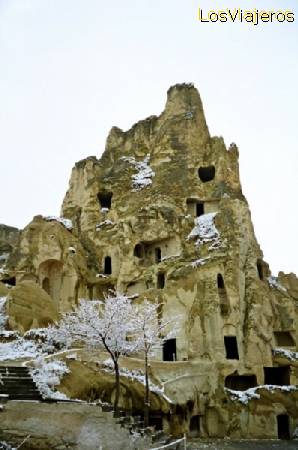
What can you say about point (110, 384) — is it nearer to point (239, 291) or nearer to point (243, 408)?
point (243, 408)

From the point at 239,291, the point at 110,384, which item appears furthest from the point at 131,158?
the point at 110,384

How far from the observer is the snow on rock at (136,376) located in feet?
87.1

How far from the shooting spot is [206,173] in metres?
51.5

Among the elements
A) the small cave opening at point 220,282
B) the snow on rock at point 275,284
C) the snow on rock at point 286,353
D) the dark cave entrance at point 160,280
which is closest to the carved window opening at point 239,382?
the snow on rock at point 286,353

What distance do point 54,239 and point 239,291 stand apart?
18.4 m

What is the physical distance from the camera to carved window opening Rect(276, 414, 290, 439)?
35438 millimetres

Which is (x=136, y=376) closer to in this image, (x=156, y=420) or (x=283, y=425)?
(x=156, y=420)

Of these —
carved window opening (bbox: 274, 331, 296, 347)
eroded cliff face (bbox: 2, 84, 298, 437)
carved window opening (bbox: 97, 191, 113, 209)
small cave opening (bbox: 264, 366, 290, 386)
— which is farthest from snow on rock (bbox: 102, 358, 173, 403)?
carved window opening (bbox: 97, 191, 113, 209)

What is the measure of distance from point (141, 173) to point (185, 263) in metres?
14.9

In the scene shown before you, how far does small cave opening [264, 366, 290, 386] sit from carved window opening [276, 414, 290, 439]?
469 cm

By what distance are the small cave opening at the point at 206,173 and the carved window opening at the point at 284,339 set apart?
57.9 ft

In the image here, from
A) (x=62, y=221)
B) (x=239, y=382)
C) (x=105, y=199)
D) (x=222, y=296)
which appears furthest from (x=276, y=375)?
(x=105, y=199)

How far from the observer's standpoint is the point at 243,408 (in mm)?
35125

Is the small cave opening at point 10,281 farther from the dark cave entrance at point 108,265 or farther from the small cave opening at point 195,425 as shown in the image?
the small cave opening at point 195,425
